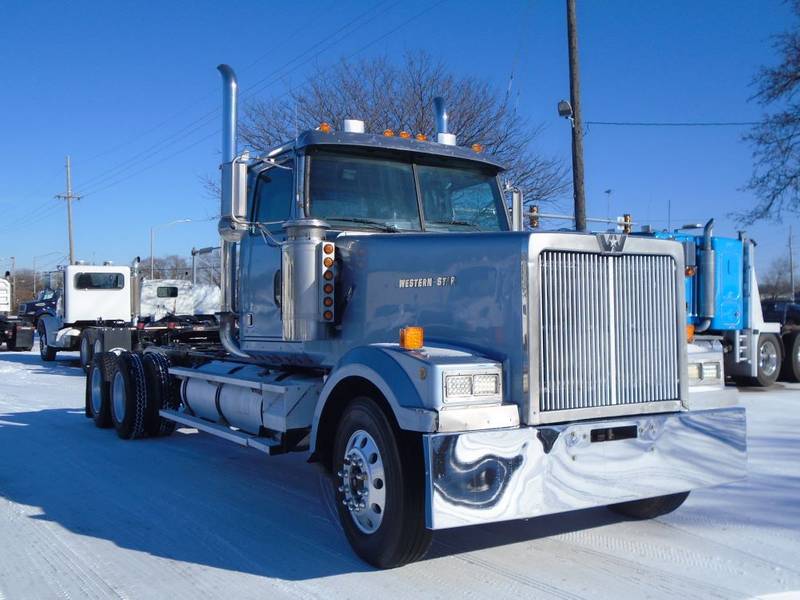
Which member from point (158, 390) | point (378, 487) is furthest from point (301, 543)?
point (158, 390)

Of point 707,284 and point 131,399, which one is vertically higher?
point 707,284

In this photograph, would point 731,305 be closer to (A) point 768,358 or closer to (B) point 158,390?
(A) point 768,358

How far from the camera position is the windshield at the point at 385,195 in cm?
570

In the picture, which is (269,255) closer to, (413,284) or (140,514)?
(413,284)

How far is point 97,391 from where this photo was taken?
A: 10.0m

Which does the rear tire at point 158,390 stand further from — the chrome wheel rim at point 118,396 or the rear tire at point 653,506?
the rear tire at point 653,506

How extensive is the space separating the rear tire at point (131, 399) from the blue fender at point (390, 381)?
4.66 m

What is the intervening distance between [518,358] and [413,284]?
0.97 meters

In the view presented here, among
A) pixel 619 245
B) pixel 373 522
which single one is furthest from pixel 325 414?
pixel 619 245

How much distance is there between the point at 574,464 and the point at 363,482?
121cm

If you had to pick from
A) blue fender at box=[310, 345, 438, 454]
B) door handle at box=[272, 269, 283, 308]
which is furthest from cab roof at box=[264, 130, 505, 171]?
blue fender at box=[310, 345, 438, 454]

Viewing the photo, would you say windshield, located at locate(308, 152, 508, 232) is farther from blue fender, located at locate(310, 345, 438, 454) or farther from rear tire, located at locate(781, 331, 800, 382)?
rear tire, located at locate(781, 331, 800, 382)

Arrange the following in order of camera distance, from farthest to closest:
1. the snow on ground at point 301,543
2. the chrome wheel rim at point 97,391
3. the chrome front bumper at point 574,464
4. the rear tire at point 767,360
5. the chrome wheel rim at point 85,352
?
the chrome wheel rim at point 85,352 < the rear tire at point 767,360 < the chrome wheel rim at point 97,391 < the snow on ground at point 301,543 < the chrome front bumper at point 574,464

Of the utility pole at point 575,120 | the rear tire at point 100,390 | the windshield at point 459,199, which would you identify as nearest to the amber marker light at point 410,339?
the windshield at point 459,199
